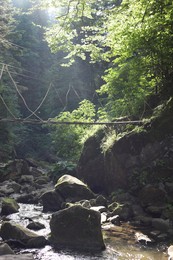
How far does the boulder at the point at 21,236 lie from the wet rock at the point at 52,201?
11.4 feet

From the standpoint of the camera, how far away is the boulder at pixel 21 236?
696 centimetres

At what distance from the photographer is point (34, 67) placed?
124ft

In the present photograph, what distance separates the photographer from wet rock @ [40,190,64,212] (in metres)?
10.9

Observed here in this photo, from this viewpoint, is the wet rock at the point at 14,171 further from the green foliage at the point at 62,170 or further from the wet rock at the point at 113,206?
the wet rock at the point at 113,206

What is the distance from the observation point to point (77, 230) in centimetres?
714

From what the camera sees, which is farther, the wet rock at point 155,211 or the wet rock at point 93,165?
the wet rock at point 93,165

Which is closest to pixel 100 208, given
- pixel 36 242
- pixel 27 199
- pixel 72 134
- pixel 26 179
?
pixel 36 242

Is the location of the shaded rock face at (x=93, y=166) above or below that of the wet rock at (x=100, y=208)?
above

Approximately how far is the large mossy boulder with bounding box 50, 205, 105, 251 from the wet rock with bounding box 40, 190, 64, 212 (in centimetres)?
361

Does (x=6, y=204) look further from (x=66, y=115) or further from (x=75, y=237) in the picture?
(x=66, y=115)

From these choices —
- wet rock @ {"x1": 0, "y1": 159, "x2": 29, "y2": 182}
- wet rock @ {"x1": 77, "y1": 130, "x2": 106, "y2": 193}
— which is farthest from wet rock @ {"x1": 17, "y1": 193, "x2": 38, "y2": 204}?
wet rock @ {"x1": 0, "y1": 159, "x2": 29, "y2": 182}

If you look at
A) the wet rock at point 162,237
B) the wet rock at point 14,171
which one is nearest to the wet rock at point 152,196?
the wet rock at point 162,237

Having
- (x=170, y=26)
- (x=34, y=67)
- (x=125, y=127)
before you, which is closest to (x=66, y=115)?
(x=125, y=127)

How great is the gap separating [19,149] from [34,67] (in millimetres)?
11999
